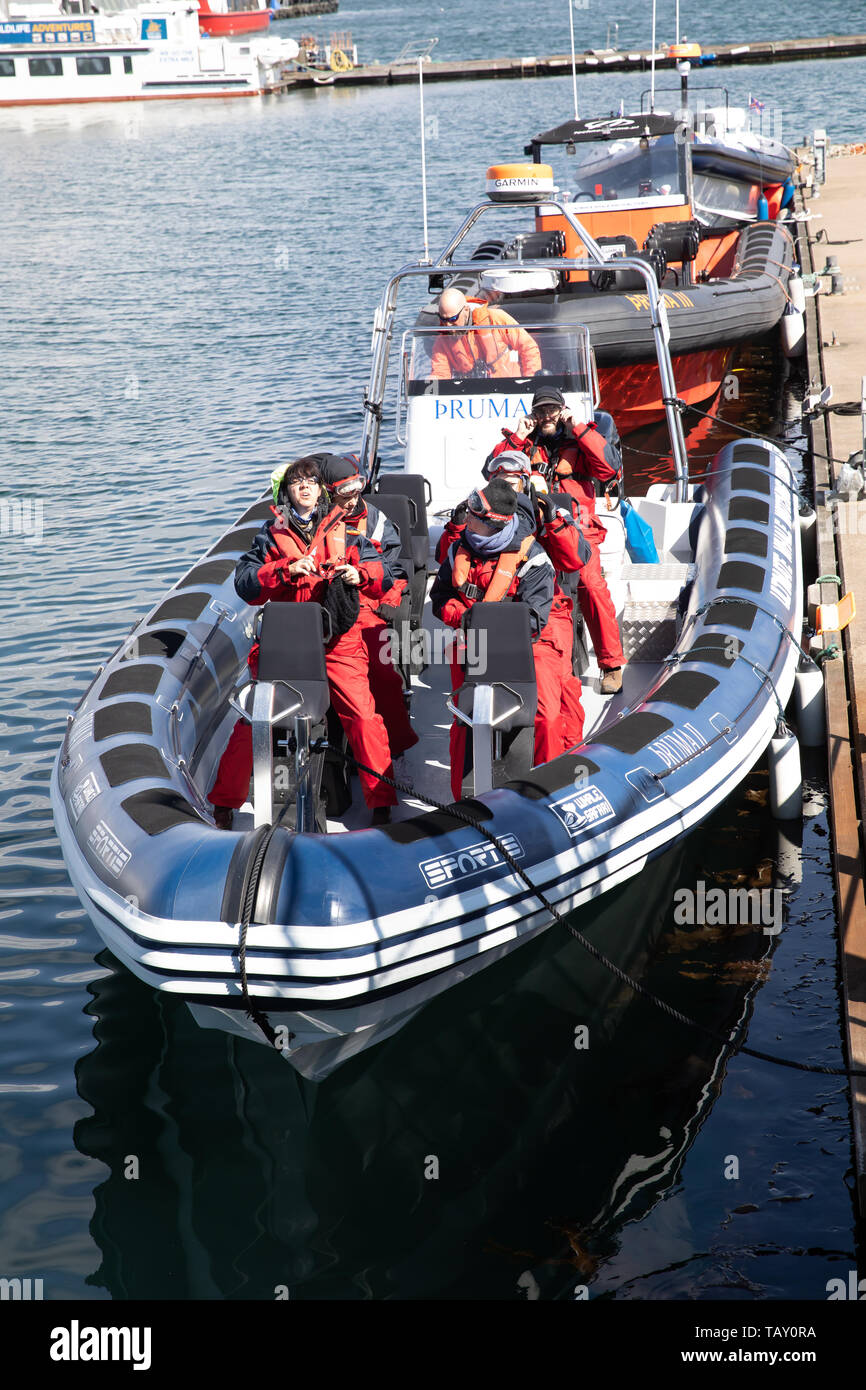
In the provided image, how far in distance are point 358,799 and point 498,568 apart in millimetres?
973

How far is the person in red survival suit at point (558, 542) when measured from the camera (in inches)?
161

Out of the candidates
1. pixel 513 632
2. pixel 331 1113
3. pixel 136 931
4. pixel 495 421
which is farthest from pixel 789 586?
pixel 136 931

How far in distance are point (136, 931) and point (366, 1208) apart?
3.13 feet

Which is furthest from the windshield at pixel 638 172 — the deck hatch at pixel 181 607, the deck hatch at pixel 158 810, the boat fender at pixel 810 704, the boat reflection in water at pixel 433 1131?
the deck hatch at pixel 158 810

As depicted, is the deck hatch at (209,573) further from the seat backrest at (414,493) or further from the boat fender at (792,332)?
the boat fender at (792,332)

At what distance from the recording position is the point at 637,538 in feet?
18.4

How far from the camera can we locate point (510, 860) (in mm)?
3223

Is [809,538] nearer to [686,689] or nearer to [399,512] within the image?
[399,512]

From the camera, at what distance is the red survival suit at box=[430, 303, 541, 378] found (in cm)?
558

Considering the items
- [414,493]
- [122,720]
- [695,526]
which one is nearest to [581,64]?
[695,526]

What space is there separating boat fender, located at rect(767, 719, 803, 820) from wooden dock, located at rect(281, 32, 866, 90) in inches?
1091

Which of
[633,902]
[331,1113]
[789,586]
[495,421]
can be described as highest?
[495,421]

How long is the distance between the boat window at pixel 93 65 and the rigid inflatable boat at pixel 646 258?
3178 cm
